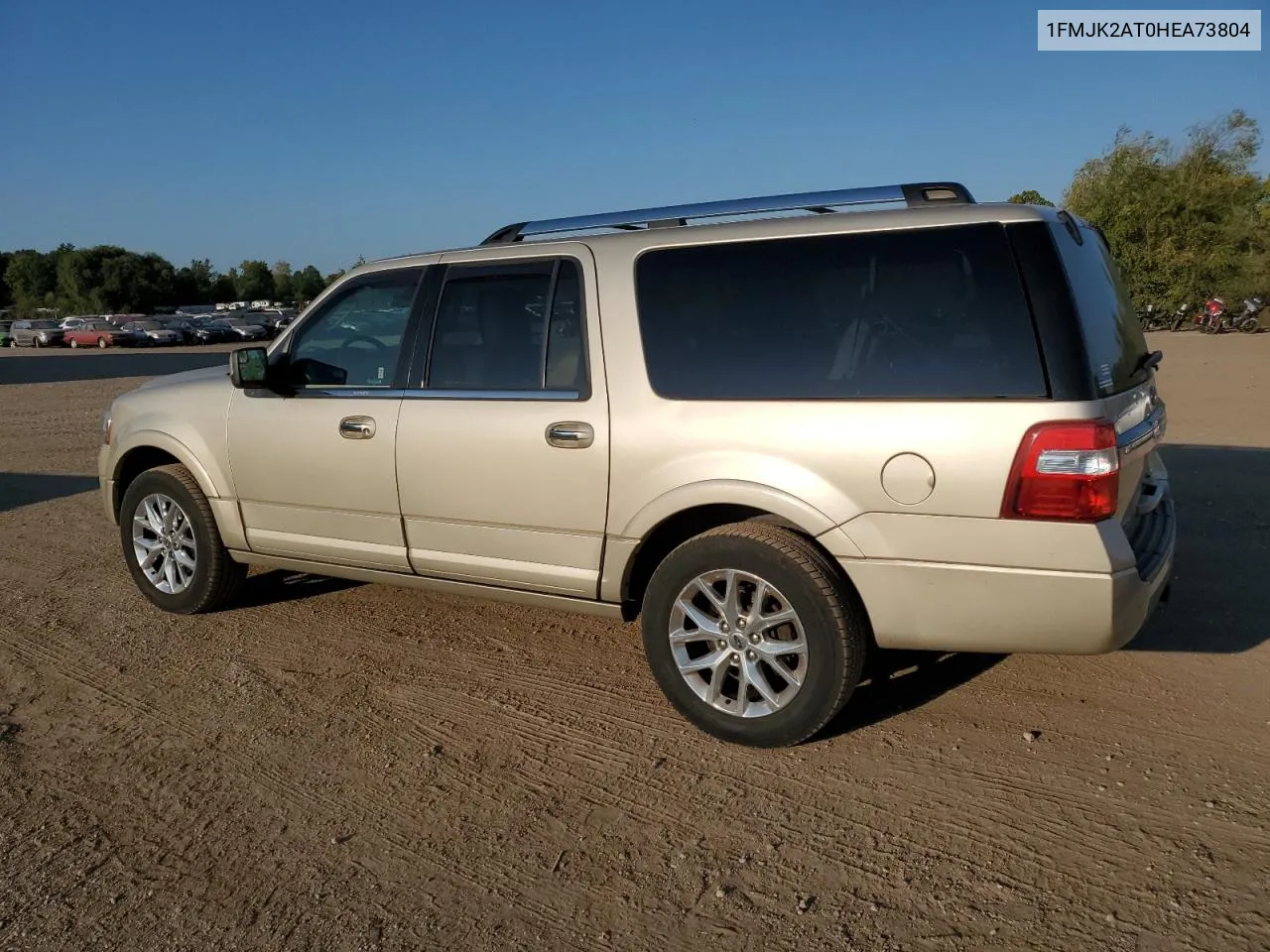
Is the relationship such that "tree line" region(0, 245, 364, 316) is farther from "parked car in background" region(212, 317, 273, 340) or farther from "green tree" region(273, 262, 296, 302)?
"parked car in background" region(212, 317, 273, 340)

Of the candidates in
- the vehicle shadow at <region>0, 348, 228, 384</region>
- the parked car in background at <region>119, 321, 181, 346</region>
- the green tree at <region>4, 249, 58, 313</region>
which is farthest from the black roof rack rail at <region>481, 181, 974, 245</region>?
the green tree at <region>4, 249, 58, 313</region>

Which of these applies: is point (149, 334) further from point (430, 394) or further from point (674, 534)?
point (674, 534)

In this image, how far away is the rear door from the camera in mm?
3494

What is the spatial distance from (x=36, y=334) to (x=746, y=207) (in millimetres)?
56047

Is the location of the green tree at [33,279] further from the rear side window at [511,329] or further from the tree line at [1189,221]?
the rear side window at [511,329]

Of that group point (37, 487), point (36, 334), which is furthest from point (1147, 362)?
point (36, 334)

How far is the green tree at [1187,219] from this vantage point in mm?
39562

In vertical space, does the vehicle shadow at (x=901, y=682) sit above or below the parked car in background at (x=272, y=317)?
below

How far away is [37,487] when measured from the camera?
966 centimetres

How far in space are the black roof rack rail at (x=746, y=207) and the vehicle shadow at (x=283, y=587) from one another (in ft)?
7.91

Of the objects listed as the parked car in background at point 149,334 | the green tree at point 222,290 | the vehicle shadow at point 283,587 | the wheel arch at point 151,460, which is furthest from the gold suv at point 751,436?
the green tree at point 222,290

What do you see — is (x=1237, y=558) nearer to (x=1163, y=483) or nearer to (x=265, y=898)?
(x=1163, y=483)

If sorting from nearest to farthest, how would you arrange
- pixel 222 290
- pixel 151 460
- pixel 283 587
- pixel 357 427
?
pixel 357 427 < pixel 151 460 < pixel 283 587 < pixel 222 290

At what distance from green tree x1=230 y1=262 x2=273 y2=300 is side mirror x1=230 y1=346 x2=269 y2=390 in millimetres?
116048
